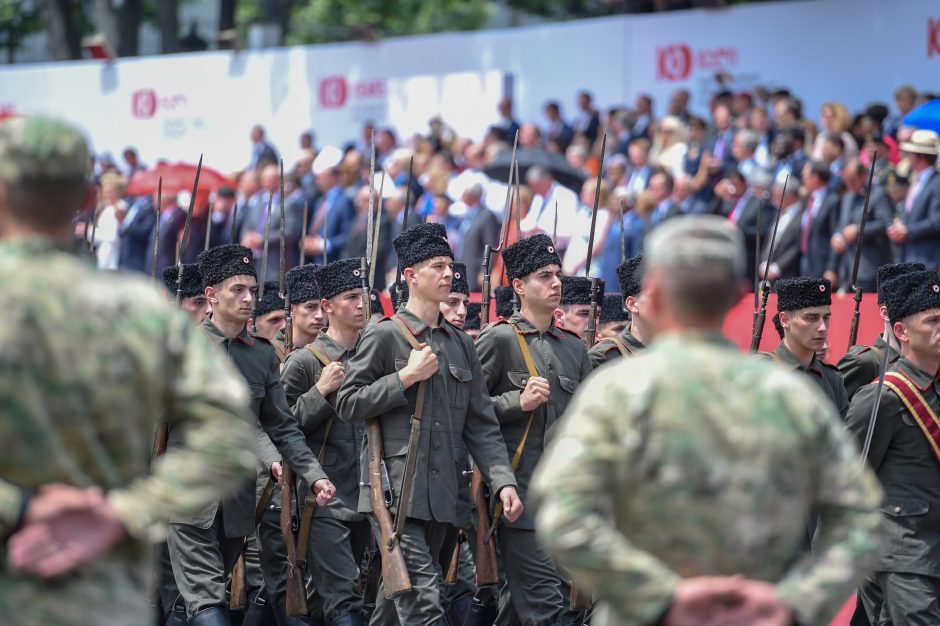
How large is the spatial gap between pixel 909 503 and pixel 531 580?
2.02m

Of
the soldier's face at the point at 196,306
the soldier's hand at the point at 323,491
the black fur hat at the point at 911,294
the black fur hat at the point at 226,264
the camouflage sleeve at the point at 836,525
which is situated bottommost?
the soldier's hand at the point at 323,491

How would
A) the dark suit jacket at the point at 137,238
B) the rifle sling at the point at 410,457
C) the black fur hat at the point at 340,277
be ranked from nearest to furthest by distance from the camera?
the rifle sling at the point at 410,457 → the black fur hat at the point at 340,277 → the dark suit jacket at the point at 137,238

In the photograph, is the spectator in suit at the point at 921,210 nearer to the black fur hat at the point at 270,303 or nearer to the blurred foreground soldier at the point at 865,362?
the blurred foreground soldier at the point at 865,362

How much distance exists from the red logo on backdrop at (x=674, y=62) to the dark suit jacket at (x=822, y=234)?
199 inches

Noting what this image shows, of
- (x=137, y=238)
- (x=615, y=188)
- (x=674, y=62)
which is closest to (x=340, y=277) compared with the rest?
(x=615, y=188)

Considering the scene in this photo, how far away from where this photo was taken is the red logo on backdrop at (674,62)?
1914 centimetres

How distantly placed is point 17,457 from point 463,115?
57.7 ft

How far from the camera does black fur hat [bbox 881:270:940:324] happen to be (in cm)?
784

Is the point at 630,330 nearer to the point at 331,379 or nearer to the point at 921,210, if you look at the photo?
the point at 331,379

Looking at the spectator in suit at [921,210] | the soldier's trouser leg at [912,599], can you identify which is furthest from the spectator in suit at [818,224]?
the soldier's trouser leg at [912,599]

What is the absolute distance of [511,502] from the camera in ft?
25.4

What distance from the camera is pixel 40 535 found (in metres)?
3.56

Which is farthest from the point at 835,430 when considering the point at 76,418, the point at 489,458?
the point at 489,458

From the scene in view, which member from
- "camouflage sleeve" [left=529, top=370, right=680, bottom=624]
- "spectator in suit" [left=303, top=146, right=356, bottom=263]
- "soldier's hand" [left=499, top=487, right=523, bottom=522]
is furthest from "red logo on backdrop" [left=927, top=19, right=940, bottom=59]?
"camouflage sleeve" [left=529, top=370, right=680, bottom=624]
